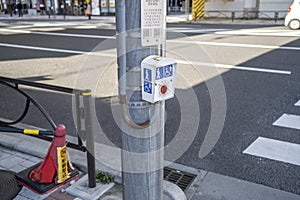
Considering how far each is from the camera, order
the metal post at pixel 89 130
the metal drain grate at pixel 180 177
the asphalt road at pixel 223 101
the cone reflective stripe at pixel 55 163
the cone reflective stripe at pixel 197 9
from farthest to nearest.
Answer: the cone reflective stripe at pixel 197 9 → the asphalt road at pixel 223 101 → the metal drain grate at pixel 180 177 → the cone reflective stripe at pixel 55 163 → the metal post at pixel 89 130

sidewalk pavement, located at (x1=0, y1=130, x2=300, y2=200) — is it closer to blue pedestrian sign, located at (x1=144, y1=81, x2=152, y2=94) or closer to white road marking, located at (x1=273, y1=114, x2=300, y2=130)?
blue pedestrian sign, located at (x1=144, y1=81, x2=152, y2=94)

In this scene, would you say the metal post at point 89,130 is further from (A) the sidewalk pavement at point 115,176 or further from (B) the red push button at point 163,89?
(B) the red push button at point 163,89

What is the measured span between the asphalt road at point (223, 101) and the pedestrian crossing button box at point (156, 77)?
6.12 feet

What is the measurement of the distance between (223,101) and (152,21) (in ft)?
13.9

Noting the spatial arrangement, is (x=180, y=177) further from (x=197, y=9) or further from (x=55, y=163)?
(x=197, y=9)

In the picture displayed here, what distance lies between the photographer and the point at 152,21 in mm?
1773

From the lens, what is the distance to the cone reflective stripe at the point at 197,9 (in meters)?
25.7

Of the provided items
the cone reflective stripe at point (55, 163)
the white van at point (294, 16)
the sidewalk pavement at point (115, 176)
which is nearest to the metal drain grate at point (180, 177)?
the sidewalk pavement at point (115, 176)

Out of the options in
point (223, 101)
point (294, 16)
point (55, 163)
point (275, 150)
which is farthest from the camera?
point (294, 16)

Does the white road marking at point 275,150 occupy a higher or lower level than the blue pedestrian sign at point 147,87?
lower

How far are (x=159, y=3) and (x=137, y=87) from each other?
0.49 meters

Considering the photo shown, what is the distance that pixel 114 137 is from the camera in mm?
4395

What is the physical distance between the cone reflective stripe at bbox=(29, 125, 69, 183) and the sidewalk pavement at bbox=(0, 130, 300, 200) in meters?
0.13

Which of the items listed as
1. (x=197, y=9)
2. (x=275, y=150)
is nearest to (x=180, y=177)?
(x=275, y=150)
